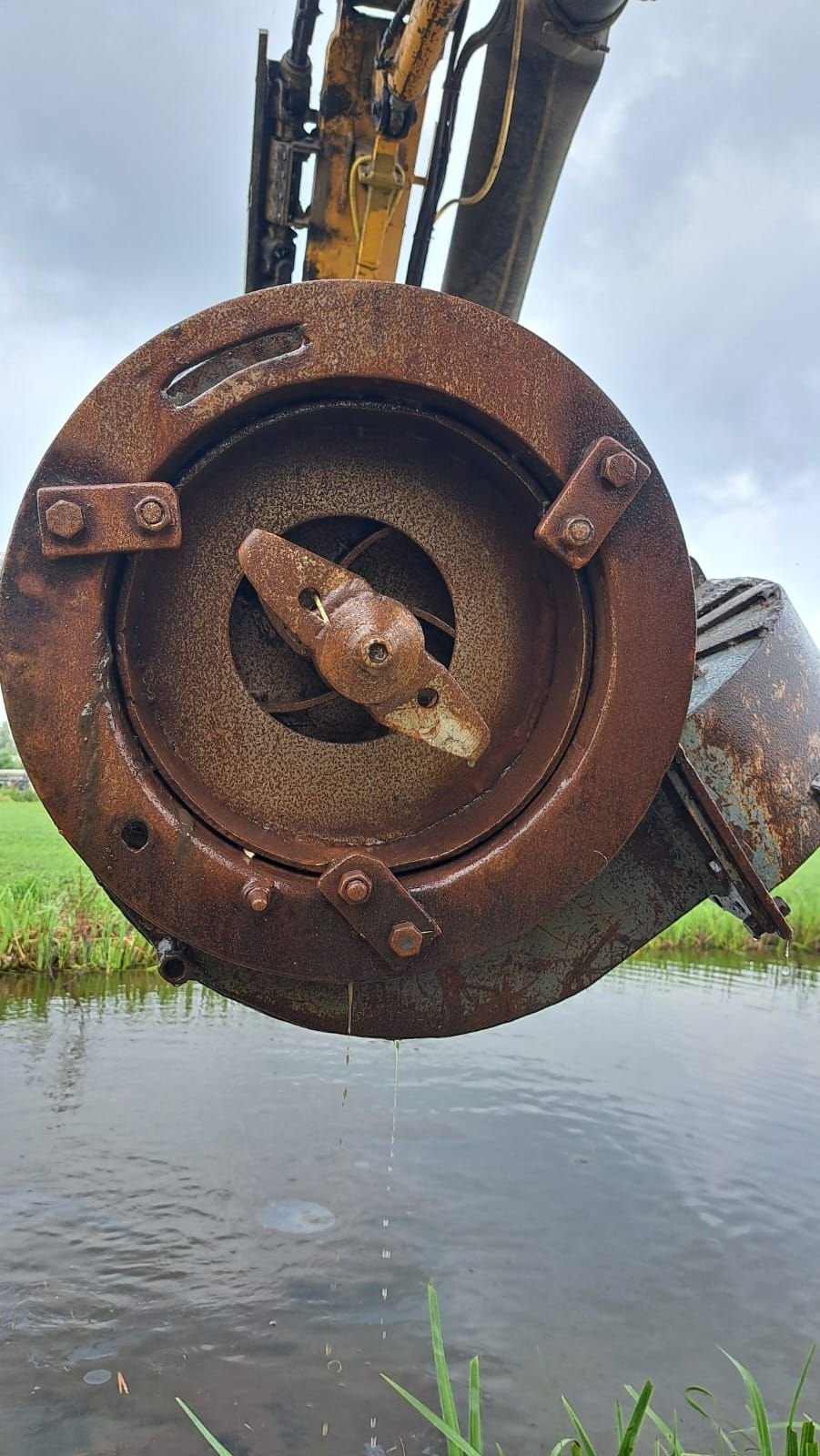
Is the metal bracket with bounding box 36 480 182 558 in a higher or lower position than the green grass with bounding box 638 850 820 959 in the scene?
higher

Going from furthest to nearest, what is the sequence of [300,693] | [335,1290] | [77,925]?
1. [77,925]
2. [335,1290]
3. [300,693]

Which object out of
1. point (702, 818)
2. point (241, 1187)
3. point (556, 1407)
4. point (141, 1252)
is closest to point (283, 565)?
point (702, 818)

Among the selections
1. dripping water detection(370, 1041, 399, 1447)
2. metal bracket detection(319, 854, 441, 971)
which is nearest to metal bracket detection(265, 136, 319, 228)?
metal bracket detection(319, 854, 441, 971)

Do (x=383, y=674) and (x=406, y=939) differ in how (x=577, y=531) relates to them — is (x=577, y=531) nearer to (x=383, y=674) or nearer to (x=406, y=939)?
(x=383, y=674)

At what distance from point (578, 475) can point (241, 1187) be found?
3.50 meters

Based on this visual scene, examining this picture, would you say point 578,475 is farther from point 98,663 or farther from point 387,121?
point 387,121

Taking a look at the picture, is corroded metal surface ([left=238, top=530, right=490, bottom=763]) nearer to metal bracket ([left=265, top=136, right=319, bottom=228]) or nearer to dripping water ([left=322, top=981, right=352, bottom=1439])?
dripping water ([left=322, top=981, right=352, bottom=1439])

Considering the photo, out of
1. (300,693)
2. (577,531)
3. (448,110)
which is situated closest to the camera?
(577,531)

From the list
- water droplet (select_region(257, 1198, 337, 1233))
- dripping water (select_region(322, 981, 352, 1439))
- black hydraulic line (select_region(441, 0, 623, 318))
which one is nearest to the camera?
dripping water (select_region(322, 981, 352, 1439))

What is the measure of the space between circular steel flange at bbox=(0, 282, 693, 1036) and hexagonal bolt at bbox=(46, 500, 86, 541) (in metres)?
0.04

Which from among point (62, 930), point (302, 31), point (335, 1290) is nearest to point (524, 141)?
point (302, 31)

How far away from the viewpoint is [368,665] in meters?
1.45

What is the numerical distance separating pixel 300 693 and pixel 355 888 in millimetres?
454

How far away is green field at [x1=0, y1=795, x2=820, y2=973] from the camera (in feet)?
23.6
